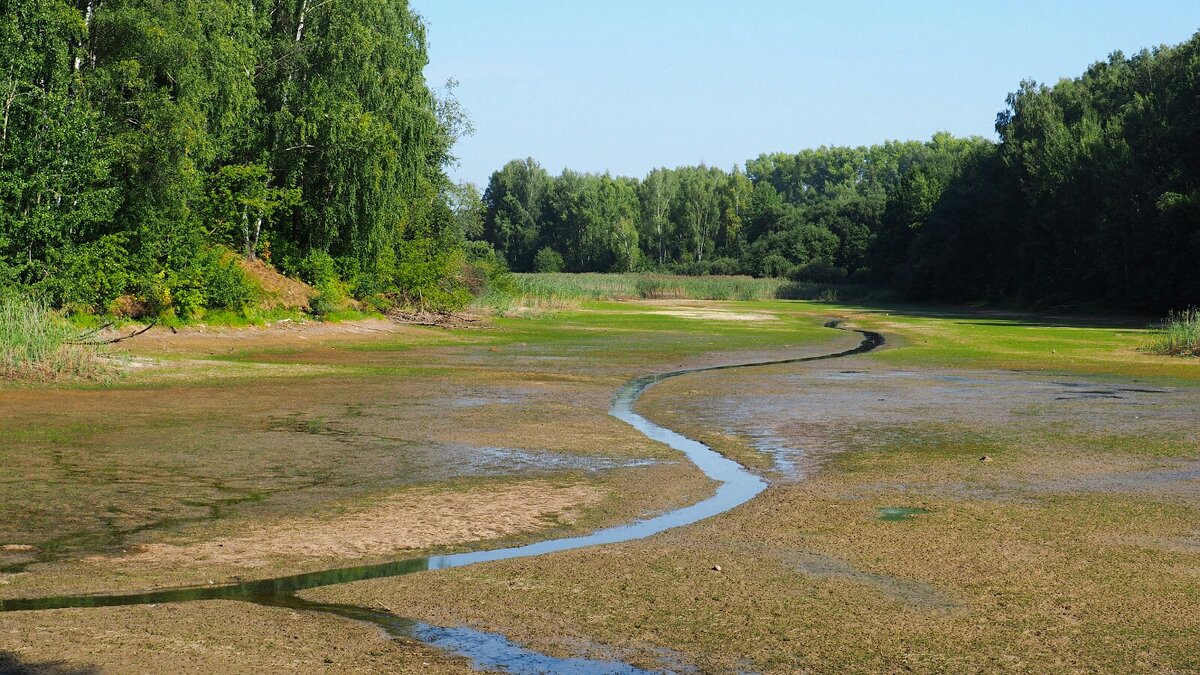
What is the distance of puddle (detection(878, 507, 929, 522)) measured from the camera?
34.6 ft

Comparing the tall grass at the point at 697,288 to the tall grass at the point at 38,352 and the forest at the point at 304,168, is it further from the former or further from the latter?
the tall grass at the point at 38,352

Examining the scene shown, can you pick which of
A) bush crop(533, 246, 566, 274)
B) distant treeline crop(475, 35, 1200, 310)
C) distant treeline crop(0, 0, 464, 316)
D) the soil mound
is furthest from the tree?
the soil mound

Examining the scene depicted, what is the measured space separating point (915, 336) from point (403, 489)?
35.6m

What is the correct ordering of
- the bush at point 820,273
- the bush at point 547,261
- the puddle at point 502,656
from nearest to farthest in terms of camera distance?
the puddle at point 502,656, the bush at point 820,273, the bush at point 547,261

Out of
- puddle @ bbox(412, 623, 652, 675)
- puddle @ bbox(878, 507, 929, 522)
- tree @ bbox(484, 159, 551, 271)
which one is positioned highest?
tree @ bbox(484, 159, 551, 271)

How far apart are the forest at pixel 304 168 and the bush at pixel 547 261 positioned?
6688 centimetres

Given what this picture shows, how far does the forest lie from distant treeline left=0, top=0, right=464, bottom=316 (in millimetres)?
77

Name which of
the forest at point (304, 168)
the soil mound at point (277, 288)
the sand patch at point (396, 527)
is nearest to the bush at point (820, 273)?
the forest at point (304, 168)

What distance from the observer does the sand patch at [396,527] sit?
8914 millimetres

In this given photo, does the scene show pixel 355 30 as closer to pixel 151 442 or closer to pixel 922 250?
pixel 151 442

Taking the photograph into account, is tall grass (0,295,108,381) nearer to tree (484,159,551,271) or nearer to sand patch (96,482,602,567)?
sand patch (96,482,602,567)

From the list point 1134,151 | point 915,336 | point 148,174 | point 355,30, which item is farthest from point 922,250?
point 148,174

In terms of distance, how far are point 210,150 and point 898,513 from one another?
27.4 metres

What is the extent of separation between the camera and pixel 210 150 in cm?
3322
